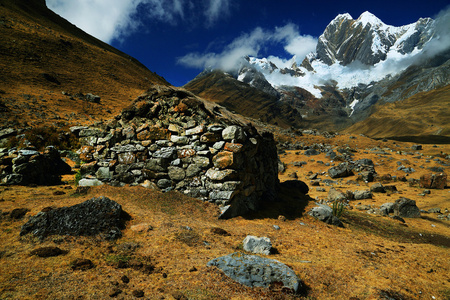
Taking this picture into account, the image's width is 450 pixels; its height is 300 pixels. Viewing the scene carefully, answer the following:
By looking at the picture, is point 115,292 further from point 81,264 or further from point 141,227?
point 141,227

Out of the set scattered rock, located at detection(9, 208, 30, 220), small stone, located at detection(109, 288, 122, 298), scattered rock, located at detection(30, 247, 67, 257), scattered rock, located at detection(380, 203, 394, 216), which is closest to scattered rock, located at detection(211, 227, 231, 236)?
small stone, located at detection(109, 288, 122, 298)

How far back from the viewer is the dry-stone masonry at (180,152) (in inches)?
298

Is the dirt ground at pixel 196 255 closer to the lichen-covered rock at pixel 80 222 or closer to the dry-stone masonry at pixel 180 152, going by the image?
the lichen-covered rock at pixel 80 222

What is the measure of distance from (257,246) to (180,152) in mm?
4669

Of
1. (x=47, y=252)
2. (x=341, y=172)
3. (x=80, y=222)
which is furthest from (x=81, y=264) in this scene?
(x=341, y=172)

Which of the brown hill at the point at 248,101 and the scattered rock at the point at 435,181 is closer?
the scattered rock at the point at 435,181

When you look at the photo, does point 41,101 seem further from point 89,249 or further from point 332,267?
point 332,267

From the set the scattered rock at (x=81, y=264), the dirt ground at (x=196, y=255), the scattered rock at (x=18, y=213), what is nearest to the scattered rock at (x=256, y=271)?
the dirt ground at (x=196, y=255)

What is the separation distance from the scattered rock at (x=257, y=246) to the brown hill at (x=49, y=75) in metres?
24.3

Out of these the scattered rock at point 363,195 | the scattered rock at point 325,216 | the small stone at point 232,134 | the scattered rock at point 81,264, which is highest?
Result: the small stone at point 232,134

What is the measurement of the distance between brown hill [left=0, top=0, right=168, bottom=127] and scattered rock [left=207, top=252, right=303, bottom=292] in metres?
24.5

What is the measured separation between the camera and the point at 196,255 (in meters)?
4.38

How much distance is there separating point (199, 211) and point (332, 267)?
4162 mm

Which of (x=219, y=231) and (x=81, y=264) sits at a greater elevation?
(x=81, y=264)
